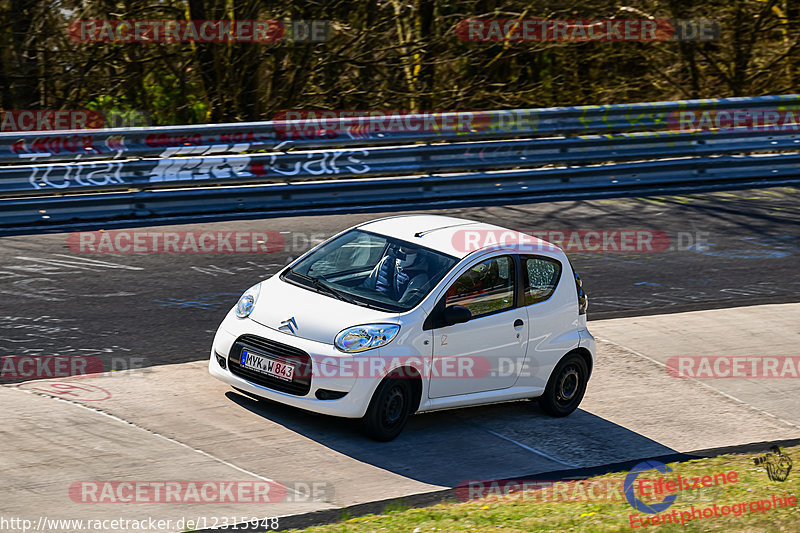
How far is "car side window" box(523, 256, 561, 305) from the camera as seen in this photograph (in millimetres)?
8297

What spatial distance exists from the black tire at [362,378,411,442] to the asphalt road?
2.24 meters

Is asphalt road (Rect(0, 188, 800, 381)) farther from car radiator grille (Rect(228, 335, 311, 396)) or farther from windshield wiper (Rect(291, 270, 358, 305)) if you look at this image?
windshield wiper (Rect(291, 270, 358, 305))

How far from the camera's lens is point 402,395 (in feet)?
24.4

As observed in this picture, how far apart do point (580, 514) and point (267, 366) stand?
8.27 ft

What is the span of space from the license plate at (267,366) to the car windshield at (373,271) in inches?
29.0

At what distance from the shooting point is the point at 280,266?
11.9m

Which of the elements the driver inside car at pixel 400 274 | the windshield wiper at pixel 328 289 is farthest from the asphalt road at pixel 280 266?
the driver inside car at pixel 400 274

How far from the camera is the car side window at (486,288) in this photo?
7797 mm

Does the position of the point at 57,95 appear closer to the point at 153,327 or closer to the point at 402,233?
the point at 153,327

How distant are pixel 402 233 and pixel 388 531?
120 inches

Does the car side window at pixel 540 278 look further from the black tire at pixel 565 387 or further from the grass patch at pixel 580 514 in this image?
the grass patch at pixel 580 514

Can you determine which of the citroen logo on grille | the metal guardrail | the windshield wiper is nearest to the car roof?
the windshield wiper

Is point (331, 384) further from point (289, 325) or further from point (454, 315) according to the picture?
point (454, 315)

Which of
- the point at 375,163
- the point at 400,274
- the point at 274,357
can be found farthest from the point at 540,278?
the point at 375,163
